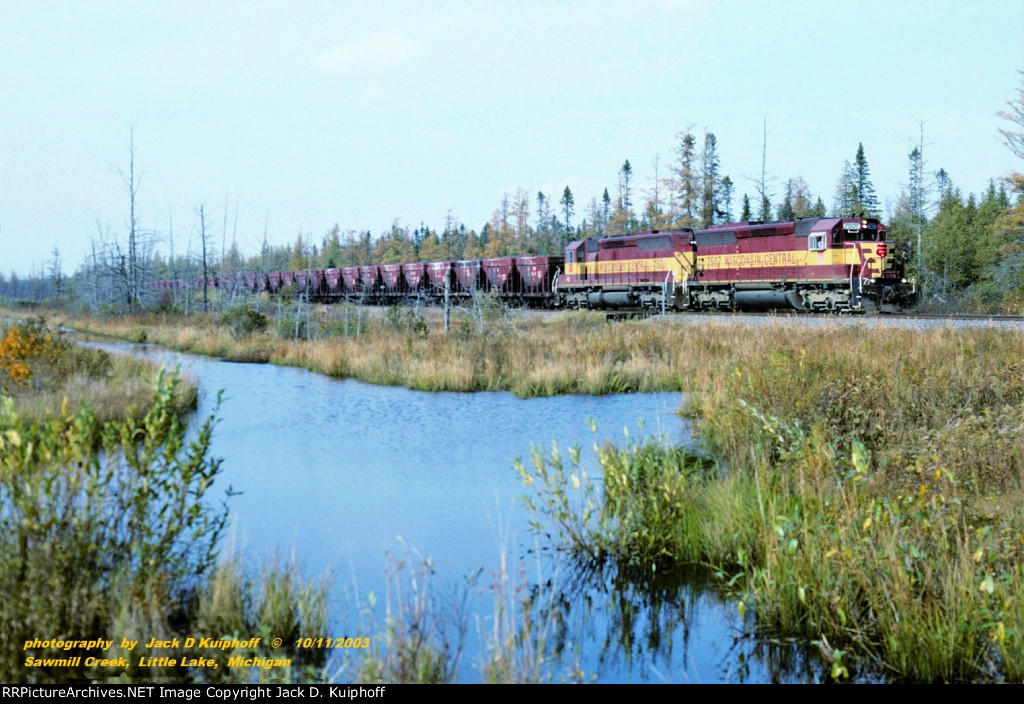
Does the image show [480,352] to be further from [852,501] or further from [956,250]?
[956,250]

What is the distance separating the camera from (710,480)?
26.3ft

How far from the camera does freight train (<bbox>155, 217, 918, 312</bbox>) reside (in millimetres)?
24938

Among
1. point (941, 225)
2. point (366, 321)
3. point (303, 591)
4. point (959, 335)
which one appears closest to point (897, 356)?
point (959, 335)

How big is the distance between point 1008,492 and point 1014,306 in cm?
2629

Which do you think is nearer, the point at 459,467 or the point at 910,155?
the point at 459,467

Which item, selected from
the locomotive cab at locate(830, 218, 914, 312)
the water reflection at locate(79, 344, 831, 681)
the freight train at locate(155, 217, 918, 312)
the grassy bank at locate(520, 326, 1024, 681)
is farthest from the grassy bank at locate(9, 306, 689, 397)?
the locomotive cab at locate(830, 218, 914, 312)

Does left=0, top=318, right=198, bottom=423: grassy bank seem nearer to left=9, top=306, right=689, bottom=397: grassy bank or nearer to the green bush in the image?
left=9, top=306, right=689, bottom=397: grassy bank

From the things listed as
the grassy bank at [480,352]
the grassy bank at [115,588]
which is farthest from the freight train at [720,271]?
the grassy bank at [115,588]

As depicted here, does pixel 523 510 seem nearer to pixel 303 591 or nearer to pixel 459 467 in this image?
pixel 459 467

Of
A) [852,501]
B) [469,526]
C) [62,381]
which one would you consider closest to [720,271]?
[62,381]

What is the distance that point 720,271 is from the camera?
29.0 meters

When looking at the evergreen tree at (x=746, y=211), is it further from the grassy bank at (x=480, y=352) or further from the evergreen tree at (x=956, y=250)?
the grassy bank at (x=480, y=352)

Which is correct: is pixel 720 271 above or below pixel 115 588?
above

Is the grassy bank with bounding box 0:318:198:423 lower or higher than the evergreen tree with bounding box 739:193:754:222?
lower
